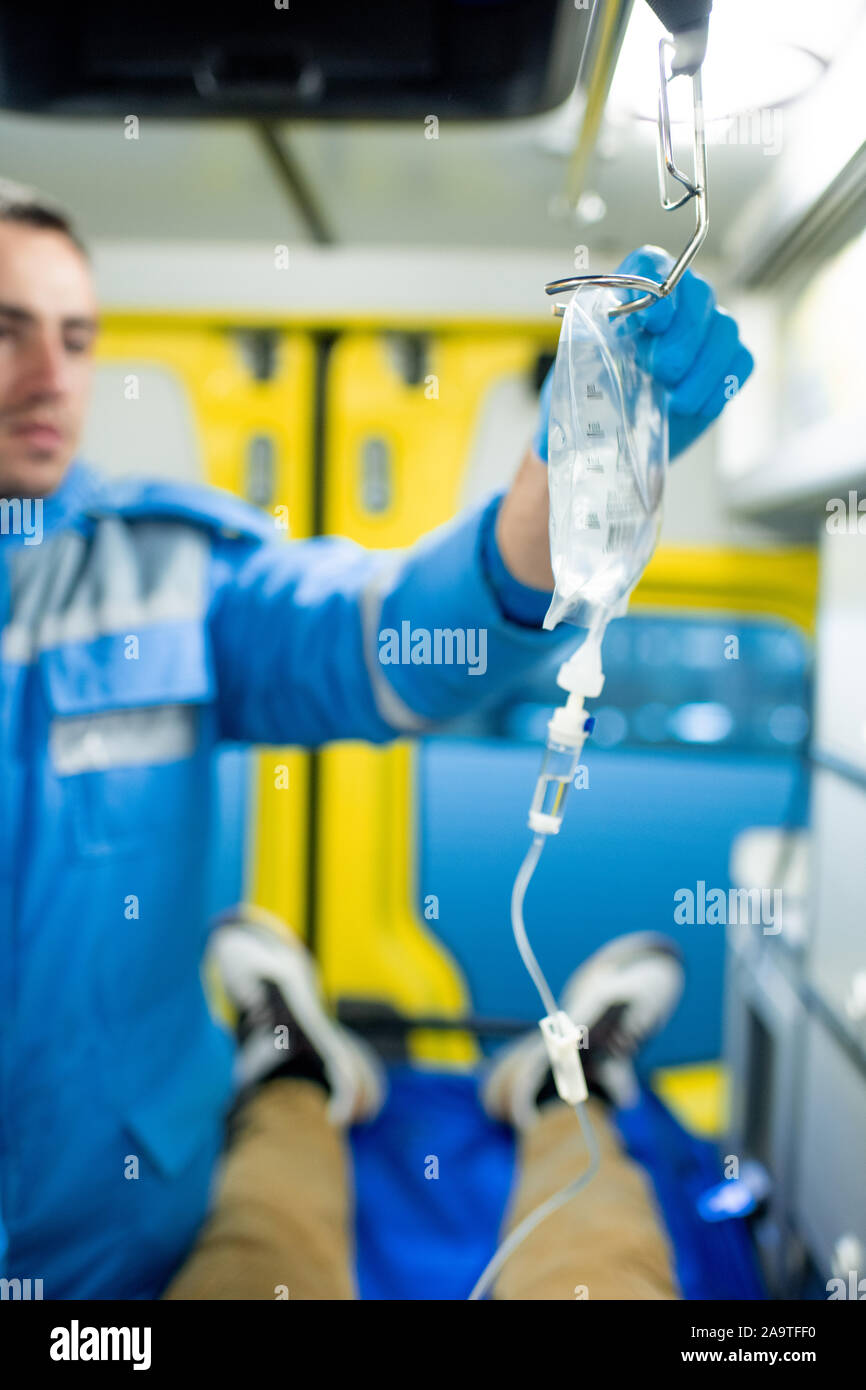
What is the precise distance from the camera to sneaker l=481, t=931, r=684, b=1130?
1.57 metres

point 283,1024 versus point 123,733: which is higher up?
point 123,733

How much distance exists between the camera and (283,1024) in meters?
1.67

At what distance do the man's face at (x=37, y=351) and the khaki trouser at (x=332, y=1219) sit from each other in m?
0.88

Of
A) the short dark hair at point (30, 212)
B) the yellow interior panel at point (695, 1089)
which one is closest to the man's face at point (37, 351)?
the short dark hair at point (30, 212)

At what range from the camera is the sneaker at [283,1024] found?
1600 mm

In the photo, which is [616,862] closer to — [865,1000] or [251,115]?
[865,1000]

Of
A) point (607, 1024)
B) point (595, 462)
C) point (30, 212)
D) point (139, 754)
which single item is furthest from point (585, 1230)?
point (30, 212)

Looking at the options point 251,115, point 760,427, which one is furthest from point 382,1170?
point 251,115
